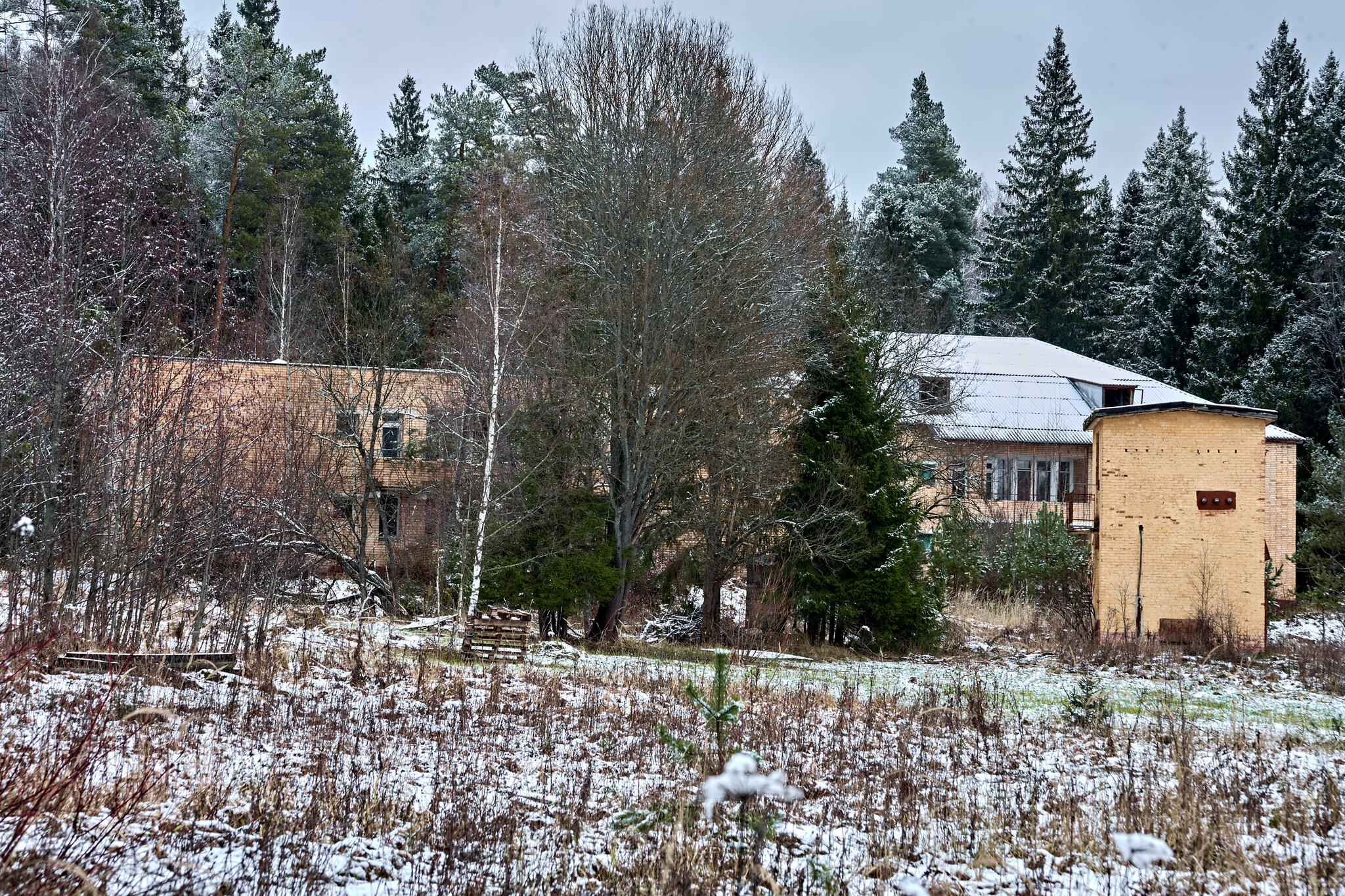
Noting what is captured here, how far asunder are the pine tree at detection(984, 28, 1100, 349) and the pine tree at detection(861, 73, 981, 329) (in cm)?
214

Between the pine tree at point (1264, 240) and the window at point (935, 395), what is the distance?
47.1ft

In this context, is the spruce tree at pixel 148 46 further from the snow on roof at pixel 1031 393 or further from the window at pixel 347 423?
the snow on roof at pixel 1031 393

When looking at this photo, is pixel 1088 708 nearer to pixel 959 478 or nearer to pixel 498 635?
pixel 498 635

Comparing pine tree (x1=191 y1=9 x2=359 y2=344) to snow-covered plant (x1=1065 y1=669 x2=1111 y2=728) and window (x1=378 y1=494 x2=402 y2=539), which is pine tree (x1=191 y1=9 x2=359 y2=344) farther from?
snow-covered plant (x1=1065 y1=669 x2=1111 y2=728)

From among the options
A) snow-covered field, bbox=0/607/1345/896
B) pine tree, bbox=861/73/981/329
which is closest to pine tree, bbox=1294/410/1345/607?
pine tree, bbox=861/73/981/329

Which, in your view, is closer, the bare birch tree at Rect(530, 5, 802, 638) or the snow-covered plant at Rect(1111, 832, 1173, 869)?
the snow-covered plant at Rect(1111, 832, 1173, 869)

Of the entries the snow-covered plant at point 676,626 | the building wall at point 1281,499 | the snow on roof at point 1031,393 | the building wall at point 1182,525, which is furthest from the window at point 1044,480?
the snow-covered plant at point 676,626

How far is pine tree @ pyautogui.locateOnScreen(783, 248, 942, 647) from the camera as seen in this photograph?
840 inches

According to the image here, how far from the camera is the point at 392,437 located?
98.6 ft

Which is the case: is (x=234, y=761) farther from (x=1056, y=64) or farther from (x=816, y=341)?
(x=1056, y=64)

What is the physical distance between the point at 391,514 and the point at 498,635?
16.2 metres

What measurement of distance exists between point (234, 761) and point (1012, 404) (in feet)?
123

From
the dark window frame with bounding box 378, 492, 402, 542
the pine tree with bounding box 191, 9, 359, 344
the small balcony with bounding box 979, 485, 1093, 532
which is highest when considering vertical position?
the pine tree with bounding box 191, 9, 359, 344

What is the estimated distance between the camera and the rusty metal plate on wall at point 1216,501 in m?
20.8
